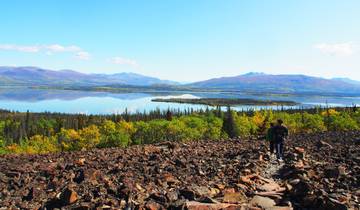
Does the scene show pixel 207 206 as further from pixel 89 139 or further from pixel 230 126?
pixel 230 126

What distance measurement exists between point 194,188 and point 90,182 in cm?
484

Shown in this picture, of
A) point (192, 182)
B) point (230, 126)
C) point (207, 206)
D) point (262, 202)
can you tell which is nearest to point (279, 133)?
point (192, 182)

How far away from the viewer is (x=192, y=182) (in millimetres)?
18141

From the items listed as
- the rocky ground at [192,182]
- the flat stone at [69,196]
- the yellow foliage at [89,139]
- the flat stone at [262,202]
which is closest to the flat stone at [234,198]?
the rocky ground at [192,182]

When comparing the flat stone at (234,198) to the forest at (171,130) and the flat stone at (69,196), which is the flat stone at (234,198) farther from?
the forest at (171,130)

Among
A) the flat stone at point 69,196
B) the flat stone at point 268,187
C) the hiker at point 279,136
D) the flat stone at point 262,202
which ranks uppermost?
the hiker at point 279,136

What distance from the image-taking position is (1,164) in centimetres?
2584

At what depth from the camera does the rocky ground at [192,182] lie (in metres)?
13.9

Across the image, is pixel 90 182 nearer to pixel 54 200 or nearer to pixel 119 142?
pixel 54 200

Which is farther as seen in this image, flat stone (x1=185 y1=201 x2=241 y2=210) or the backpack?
the backpack

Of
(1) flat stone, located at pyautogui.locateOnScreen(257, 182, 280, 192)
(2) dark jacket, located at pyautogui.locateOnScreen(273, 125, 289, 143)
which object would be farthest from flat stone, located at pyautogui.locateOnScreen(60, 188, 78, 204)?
(2) dark jacket, located at pyautogui.locateOnScreen(273, 125, 289, 143)

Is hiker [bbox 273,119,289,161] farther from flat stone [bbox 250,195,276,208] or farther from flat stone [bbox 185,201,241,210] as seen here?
flat stone [bbox 185,201,241,210]

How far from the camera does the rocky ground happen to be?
1389 centimetres

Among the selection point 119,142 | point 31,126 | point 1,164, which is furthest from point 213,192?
point 31,126
